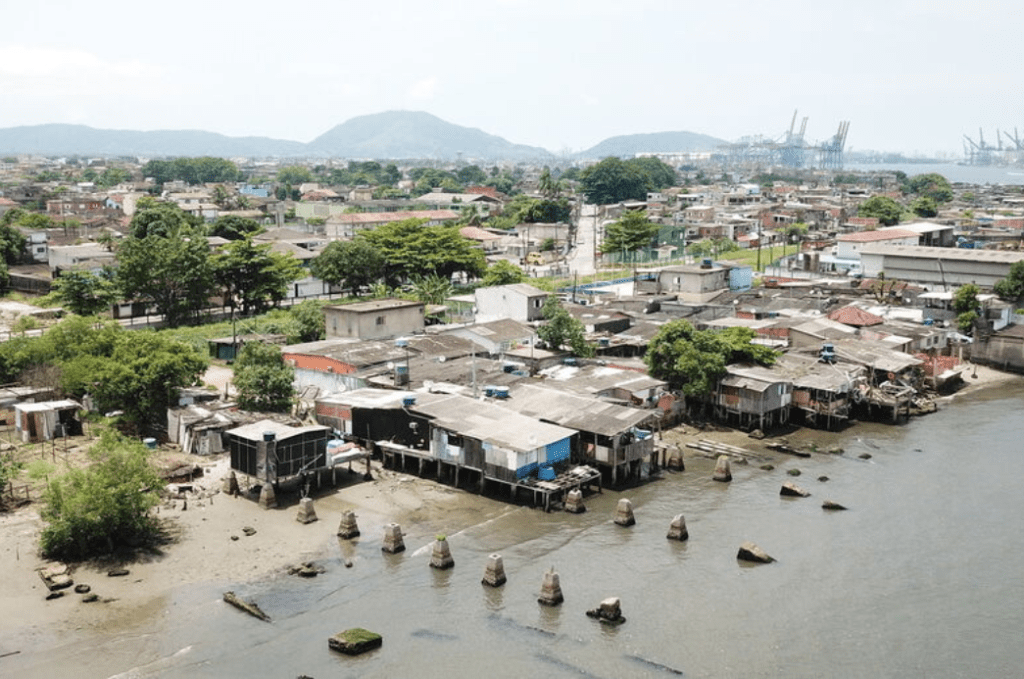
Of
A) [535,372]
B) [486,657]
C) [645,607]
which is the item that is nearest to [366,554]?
[486,657]

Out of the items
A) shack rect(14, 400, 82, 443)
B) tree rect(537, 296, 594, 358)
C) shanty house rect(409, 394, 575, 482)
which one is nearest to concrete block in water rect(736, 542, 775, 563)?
shanty house rect(409, 394, 575, 482)

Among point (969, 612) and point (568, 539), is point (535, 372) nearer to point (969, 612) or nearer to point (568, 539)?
point (568, 539)

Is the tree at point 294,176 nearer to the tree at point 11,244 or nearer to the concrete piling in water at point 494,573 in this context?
the tree at point 11,244

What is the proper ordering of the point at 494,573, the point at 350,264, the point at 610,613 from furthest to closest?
the point at 350,264
the point at 494,573
the point at 610,613

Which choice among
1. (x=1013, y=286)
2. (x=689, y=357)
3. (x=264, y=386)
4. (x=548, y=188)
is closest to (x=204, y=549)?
(x=264, y=386)

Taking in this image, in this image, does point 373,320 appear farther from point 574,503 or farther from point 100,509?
point 100,509

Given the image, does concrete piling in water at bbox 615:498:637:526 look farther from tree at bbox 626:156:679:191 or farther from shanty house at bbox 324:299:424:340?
tree at bbox 626:156:679:191
